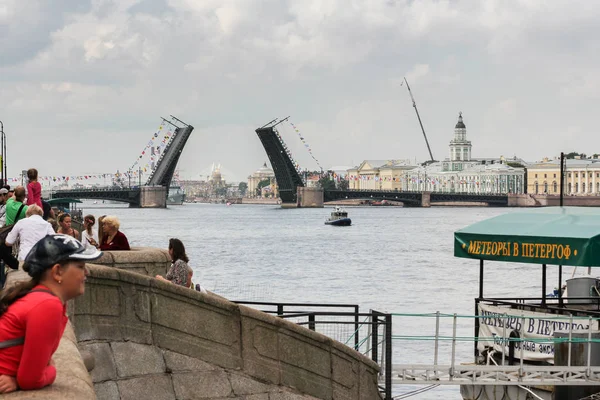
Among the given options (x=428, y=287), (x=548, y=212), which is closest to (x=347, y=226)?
(x=428, y=287)

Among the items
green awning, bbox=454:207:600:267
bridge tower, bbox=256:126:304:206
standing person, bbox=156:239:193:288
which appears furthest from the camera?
bridge tower, bbox=256:126:304:206

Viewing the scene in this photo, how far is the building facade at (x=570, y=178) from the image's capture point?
16675cm

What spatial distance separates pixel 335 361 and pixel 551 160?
184274mm

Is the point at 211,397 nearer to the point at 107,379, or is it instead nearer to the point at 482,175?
the point at 107,379

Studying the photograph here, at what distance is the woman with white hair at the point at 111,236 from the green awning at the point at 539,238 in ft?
Answer: 11.6

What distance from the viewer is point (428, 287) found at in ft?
116

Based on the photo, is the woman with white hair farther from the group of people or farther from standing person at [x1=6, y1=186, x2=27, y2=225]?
the group of people

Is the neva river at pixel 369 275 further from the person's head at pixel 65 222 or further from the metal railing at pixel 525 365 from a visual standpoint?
the person's head at pixel 65 222

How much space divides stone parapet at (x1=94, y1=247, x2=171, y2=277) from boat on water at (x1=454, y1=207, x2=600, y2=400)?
2.59m

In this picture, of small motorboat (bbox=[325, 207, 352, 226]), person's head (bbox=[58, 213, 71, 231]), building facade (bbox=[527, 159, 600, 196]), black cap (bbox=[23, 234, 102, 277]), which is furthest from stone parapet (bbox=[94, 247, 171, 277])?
building facade (bbox=[527, 159, 600, 196])

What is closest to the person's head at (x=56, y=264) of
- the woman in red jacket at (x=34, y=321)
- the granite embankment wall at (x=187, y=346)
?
the woman in red jacket at (x=34, y=321)

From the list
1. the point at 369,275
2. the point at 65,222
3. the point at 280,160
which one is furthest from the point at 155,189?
the point at 65,222

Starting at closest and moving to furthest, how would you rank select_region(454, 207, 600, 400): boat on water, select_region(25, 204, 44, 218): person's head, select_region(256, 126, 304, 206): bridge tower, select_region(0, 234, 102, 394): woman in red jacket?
1. select_region(0, 234, 102, 394): woman in red jacket
2. select_region(25, 204, 44, 218): person's head
3. select_region(454, 207, 600, 400): boat on water
4. select_region(256, 126, 304, 206): bridge tower

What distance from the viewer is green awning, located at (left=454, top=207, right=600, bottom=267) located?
9.07 meters
